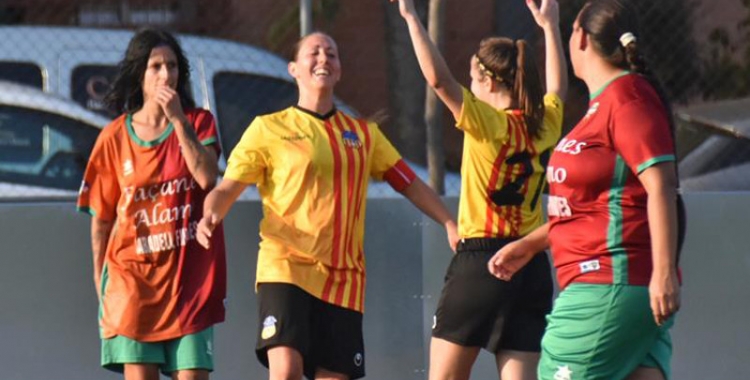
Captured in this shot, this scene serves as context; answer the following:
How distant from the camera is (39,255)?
7648 mm

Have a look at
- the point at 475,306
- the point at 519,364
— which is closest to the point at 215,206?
the point at 475,306

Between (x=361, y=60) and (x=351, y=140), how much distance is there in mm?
1731

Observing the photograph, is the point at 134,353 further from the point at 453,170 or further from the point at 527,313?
the point at 453,170

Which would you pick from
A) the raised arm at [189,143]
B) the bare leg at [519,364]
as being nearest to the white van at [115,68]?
the raised arm at [189,143]

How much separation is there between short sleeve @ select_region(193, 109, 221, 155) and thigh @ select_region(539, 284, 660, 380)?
2061 millimetres

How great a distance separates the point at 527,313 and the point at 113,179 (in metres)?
1.85

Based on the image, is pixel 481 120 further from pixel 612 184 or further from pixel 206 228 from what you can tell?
pixel 612 184

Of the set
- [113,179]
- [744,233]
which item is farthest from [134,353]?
[744,233]

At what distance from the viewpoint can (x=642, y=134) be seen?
4727mm

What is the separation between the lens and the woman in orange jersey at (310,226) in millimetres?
6266

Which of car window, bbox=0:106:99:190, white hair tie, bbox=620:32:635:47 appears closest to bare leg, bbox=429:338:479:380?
white hair tie, bbox=620:32:635:47

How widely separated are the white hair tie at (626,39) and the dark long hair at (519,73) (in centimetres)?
143

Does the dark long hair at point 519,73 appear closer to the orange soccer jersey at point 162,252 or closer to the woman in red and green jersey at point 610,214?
the orange soccer jersey at point 162,252

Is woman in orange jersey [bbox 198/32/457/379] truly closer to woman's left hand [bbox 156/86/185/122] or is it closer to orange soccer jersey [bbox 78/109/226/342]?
orange soccer jersey [bbox 78/109/226/342]
